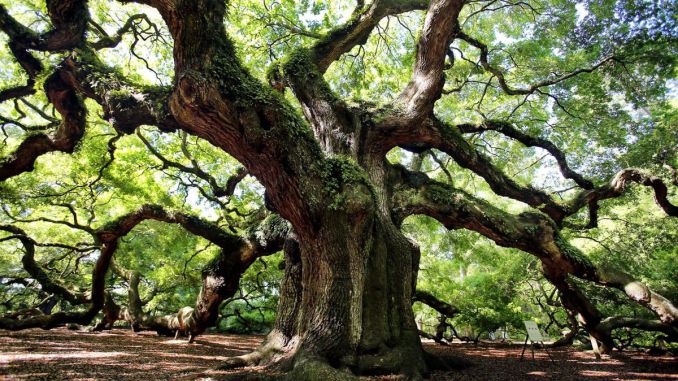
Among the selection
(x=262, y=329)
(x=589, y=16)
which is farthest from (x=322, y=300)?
(x=262, y=329)

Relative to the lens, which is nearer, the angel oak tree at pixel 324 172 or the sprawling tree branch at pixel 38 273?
the angel oak tree at pixel 324 172

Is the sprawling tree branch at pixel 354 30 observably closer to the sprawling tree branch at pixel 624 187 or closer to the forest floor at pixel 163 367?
the sprawling tree branch at pixel 624 187

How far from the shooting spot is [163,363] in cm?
566

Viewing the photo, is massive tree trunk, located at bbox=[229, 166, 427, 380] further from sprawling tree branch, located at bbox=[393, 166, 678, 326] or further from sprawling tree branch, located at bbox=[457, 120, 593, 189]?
sprawling tree branch, located at bbox=[457, 120, 593, 189]

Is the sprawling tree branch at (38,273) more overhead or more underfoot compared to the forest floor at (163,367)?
more overhead

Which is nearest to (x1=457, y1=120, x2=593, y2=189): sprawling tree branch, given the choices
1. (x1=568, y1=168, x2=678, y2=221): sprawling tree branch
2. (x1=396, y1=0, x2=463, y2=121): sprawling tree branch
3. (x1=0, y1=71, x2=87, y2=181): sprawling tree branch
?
(x1=568, y1=168, x2=678, y2=221): sprawling tree branch

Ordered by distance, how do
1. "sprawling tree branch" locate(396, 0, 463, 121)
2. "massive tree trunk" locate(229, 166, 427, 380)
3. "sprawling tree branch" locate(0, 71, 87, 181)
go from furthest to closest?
"sprawling tree branch" locate(396, 0, 463, 121), "sprawling tree branch" locate(0, 71, 87, 181), "massive tree trunk" locate(229, 166, 427, 380)

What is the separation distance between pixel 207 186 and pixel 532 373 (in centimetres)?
1100

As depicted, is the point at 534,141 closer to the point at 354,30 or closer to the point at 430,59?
the point at 430,59

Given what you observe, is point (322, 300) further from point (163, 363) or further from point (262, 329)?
point (262, 329)

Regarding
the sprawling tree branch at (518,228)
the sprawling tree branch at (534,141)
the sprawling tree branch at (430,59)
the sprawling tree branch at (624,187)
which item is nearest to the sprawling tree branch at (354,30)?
the sprawling tree branch at (430,59)

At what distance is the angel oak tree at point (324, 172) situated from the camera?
4.19 metres

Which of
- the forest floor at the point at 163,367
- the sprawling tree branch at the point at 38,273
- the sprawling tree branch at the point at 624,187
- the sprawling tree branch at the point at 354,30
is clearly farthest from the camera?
the sprawling tree branch at the point at 38,273

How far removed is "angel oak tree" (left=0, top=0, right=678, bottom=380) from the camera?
13.7 ft
